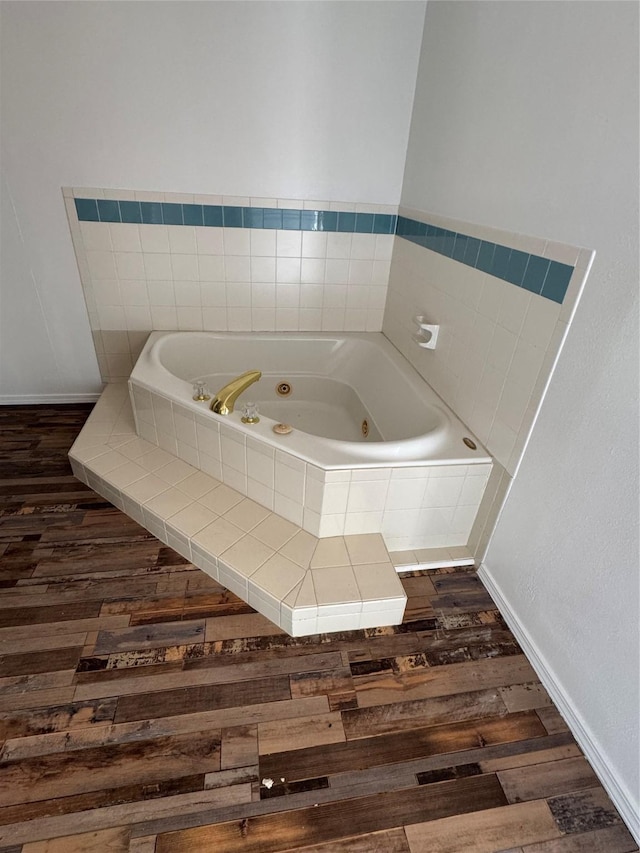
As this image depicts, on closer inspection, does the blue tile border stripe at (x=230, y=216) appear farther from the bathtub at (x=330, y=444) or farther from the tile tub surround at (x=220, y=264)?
the bathtub at (x=330, y=444)

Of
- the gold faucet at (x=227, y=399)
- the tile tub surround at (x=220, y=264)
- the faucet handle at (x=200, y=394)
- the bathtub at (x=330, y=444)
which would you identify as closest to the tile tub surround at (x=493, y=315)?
the bathtub at (x=330, y=444)

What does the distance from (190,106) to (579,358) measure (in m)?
2.05

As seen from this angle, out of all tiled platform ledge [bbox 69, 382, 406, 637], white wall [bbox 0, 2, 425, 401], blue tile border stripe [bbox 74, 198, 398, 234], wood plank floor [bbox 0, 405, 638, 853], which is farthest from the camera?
blue tile border stripe [bbox 74, 198, 398, 234]

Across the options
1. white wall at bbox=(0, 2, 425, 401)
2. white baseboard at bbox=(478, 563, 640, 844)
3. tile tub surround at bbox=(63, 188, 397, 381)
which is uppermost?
white wall at bbox=(0, 2, 425, 401)

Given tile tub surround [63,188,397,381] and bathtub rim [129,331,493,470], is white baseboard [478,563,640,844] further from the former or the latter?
tile tub surround [63,188,397,381]

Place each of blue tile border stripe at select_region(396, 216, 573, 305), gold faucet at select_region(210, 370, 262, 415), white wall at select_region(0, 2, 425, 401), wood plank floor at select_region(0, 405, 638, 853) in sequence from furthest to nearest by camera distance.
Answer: white wall at select_region(0, 2, 425, 401)
gold faucet at select_region(210, 370, 262, 415)
blue tile border stripe at select_region(396, 216, 573, 305)
wood plank floor at select_region(0, 405, 638, 853)

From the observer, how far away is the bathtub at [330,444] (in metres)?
1.59

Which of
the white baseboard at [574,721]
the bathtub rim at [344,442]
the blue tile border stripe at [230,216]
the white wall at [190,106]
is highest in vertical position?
the white wall at [190,106]

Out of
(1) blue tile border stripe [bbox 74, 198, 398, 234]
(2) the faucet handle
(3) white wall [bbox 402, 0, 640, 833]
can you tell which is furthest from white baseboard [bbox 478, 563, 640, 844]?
(1) blue tile border stripe [bbox 74, 198, 398, 234]

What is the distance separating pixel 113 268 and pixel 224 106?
3.18 ft

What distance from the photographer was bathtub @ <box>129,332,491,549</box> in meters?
1.59

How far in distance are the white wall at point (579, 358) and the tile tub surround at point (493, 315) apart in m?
0.06

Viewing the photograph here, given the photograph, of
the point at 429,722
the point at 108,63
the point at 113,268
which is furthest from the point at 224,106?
the point at 429,722

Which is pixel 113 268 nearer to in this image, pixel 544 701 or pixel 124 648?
pixel 124 648
